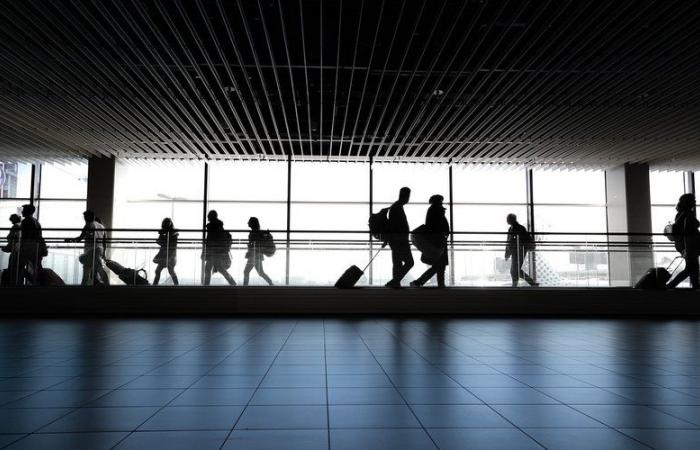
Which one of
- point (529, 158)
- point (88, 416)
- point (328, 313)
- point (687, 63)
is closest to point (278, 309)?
point (328, 313)

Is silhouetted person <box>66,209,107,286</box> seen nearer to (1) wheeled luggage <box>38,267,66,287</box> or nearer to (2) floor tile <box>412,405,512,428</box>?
(1) wheeled luggage <box>38,267,66,287</box>

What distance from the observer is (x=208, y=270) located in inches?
368

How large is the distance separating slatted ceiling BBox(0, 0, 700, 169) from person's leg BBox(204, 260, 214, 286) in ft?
9.38

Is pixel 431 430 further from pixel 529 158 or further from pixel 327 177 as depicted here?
pixel 327 177

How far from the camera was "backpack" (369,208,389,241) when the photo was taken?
9066mm

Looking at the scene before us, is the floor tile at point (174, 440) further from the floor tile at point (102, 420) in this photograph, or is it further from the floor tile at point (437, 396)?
the floor tile at point (437, 396)

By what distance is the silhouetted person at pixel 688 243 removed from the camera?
9602 millimetres

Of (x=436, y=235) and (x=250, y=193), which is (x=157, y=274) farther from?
→ (x=250, y=193)

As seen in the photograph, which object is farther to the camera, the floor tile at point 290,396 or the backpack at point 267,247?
the backpack at point 267,247

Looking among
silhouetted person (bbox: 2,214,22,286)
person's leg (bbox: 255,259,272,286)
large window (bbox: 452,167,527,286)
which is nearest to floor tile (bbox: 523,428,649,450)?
person's leg (bbox: 255,259,272,286)

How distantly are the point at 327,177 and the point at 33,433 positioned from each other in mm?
13303

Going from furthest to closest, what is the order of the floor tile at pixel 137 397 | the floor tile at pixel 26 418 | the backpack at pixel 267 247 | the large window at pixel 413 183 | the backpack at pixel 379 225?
the large window at pixel 413 183 < the backpack at pixel 267 247 < the backpack at pixel 379 225 < the floor tile at pixel 137 397 < the floor tile at pixel 26 418

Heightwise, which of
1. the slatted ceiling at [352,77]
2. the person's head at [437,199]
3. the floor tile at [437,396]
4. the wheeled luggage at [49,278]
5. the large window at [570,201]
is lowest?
the floor tile at [437,396]

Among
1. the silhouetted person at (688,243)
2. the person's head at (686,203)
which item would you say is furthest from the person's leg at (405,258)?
the person's head at (686,203)
